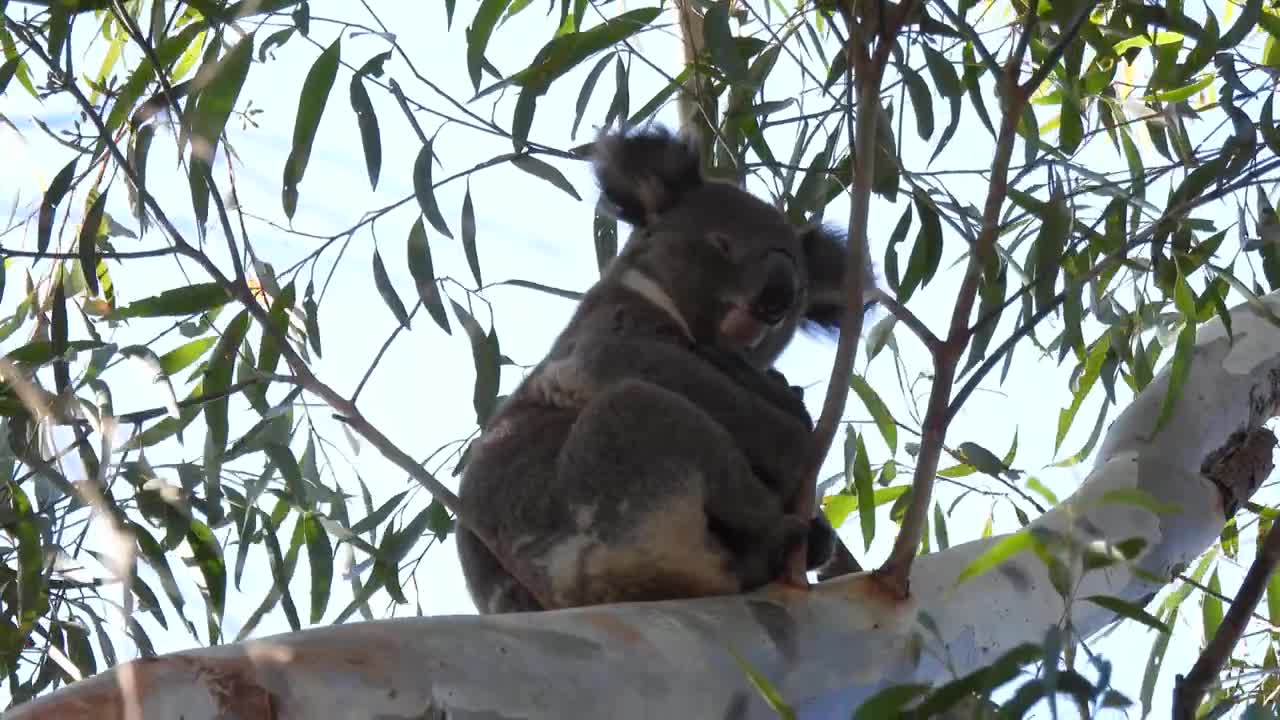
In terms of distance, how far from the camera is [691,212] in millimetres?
2334

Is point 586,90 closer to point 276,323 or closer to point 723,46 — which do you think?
point 723,46

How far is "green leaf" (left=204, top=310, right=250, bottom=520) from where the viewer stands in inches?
81.0

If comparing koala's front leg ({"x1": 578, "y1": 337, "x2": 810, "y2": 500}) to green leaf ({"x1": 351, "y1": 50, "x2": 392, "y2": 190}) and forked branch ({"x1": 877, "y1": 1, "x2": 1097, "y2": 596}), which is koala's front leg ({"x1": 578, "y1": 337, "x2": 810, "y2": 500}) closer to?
forked branch ({"x1": 877, "y1": 1, "x2": 1097, "y2": 596})

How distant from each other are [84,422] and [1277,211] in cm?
198

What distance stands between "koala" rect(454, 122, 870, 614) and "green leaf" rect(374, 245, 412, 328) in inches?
8.5

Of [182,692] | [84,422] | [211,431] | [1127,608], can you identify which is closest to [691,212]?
[211,431]

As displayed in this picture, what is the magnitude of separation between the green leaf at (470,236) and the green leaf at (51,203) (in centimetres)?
64

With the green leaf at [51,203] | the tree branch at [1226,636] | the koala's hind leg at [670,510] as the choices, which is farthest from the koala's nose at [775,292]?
the green leaf at [51,203]

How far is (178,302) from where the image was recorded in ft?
6.68

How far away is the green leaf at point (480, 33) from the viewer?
6.80 feet

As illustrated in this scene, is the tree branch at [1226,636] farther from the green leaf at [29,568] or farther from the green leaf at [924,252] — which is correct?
the green leaf at [29,568]

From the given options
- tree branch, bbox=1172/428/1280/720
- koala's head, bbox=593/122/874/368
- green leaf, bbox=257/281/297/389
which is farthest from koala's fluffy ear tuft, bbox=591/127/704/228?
tree branch, bbox=1172/428/1280/720

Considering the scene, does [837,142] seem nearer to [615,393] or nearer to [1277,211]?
[1277,211]

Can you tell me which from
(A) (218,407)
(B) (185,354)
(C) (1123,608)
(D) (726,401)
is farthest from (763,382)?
(B) (185,354)
